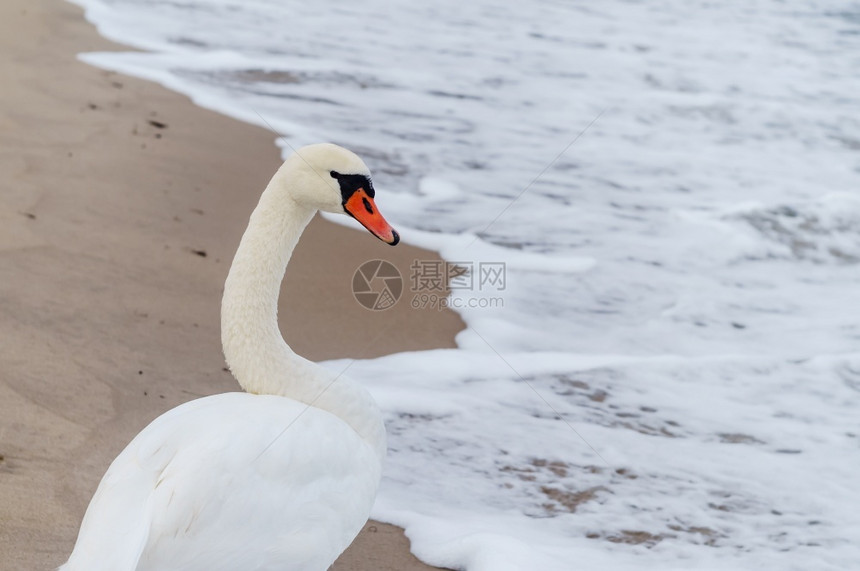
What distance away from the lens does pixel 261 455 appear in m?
2.79

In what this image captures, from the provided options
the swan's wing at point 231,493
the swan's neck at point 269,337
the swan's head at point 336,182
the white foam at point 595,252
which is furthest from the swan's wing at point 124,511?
the white foam at point 595,252

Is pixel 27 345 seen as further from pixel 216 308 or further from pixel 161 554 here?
pixel 161 554

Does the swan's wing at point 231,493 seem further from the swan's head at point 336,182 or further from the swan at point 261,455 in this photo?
the swan's head at point 336,182

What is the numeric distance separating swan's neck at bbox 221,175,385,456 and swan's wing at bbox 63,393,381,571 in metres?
0.17

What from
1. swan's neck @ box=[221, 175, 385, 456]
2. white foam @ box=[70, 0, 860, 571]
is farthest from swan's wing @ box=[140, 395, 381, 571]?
white foam @ box=[70, 0, 860, 571]

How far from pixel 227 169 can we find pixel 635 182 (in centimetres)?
318

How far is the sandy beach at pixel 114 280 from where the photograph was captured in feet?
11.4

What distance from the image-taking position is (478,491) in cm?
385

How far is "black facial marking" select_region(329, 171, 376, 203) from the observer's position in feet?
10.6

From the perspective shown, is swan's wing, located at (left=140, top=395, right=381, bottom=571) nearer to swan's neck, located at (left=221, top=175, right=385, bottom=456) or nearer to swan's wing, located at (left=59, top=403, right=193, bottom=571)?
swan's wing, located at (left=59, top=403, right=193, bottom=571)

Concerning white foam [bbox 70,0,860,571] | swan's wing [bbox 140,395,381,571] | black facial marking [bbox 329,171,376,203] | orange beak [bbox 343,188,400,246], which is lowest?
white foam [bbox 70,0,860,571]

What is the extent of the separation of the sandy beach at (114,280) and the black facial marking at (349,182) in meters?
1.18

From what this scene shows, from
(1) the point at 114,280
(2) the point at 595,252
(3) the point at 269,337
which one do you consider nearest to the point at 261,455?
(3) the point at 269,337

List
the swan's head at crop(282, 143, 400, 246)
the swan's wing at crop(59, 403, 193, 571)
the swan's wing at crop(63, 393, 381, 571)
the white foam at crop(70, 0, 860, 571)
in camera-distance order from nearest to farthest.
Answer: the swan's wing at crop(59, 403, 193, 571)
the swan's wing at crop(63, 393, 381, 571)
the swan's head at crop(282, 143, 400, 246)
the white foam at crop(70, 0, 860, 571)
